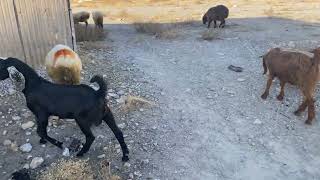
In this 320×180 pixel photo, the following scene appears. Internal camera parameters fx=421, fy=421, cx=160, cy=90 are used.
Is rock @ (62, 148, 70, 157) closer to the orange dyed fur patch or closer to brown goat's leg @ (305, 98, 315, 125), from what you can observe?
the orange dyed fur patch

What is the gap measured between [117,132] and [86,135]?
410 mm

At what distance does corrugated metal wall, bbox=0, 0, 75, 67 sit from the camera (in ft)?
24.4

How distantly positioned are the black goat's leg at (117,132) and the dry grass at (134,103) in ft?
4.03

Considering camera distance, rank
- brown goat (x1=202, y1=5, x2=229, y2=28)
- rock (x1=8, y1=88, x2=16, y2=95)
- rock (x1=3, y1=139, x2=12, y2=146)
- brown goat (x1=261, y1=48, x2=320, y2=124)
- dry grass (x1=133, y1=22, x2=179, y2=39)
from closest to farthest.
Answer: rock (x1=3, y1=139, x2=12, y2=146) < brown goat (x1=261, y1=48, x2=320, y2=124) < rock (x1=8, y1=88, x2=16, y2=95) < dry grass (x1=133, y1=22, x2=179, y2=39) < brown goat (x1=202, y1=5, x2=229, y2=28)

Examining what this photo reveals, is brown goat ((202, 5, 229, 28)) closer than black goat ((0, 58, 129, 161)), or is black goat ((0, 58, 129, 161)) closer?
black goat ((0, 58, 129, 161))

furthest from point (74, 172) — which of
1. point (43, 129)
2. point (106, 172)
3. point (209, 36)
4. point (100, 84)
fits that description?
point (209, 36)

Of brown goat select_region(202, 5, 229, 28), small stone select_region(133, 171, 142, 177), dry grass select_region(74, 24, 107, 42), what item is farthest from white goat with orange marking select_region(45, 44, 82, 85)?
brown goat select_region(202, 5, 229, 28)

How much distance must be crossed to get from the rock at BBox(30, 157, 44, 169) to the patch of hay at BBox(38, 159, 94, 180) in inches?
10.9

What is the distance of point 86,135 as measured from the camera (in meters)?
5.39

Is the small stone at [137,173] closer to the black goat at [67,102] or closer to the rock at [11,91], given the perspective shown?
the black goat at [67,102]

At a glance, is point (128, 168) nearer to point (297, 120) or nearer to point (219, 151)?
point (219, 151)

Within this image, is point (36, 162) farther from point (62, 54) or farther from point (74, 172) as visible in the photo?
point (62, 54)

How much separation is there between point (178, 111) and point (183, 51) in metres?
3.72

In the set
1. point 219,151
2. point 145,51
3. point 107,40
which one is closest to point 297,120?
point 219,151
